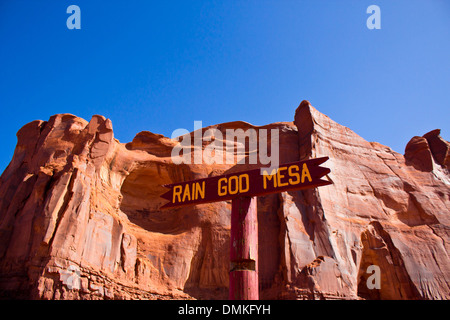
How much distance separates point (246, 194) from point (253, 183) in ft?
1.08

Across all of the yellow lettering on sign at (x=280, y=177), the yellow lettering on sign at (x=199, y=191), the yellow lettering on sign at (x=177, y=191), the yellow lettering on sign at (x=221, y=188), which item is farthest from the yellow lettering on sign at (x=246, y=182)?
the yellow lettering on sign at (x=177, y=191)

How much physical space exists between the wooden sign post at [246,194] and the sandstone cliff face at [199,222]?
33.7 feet

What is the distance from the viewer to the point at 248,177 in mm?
10273

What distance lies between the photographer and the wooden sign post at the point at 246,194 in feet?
30.9

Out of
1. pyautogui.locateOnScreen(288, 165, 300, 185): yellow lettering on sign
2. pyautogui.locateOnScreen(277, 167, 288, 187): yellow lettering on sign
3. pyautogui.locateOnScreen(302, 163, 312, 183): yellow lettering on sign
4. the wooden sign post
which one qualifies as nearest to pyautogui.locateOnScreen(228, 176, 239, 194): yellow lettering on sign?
the wooden sign post

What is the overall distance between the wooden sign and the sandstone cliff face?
382 inches

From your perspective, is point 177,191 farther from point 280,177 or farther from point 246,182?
point 280,177

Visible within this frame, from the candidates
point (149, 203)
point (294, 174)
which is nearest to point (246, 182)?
point (294, 174)

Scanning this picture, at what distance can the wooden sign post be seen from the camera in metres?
9.42

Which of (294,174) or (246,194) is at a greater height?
(294,174)

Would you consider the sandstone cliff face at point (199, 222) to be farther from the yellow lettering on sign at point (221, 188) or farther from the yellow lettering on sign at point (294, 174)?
the yellow lettering on sign at point (294, 174)

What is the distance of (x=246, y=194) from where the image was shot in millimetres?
10164

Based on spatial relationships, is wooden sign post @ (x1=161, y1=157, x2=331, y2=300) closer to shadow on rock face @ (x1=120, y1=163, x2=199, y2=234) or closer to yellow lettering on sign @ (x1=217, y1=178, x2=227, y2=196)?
yellow lettering on sign @ (x1=217, y1=178, x2=227, y2=196)

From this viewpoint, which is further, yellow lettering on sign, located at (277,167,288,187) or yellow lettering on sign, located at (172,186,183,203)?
yellow lettering on sign, located at (172,186,183,203)
